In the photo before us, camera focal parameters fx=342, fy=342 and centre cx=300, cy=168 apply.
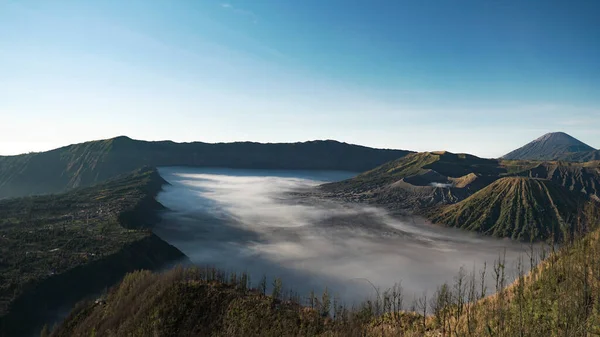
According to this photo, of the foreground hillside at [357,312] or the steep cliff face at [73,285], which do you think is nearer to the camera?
the foreground hillside at [357,312]

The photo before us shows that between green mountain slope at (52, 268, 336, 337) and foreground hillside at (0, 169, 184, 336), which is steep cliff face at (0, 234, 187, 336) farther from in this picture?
green mountain slope at (52, 268, 336, 337)

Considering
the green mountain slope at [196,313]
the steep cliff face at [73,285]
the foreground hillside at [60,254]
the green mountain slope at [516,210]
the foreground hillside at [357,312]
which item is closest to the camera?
the foreground hillside at [357,312]

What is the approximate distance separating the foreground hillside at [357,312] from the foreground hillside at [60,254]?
2110 cm

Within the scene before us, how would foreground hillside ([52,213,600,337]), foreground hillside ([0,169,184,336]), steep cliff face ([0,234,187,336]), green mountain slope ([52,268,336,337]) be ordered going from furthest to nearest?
foreground hillside ([0,169,184,336])
steep cliff face ([0,234,187,336])
green mountain slope ([52,268,336,337])
foreground hillside ([52,213,600,337])

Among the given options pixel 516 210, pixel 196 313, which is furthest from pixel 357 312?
pixel 516 210

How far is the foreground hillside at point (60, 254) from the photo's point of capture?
74688 millimetres

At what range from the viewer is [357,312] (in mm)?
46406

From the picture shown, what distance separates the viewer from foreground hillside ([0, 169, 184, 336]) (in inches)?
2940

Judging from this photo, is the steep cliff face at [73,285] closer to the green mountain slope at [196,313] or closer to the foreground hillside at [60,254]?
the foreground hillside at [60,254]

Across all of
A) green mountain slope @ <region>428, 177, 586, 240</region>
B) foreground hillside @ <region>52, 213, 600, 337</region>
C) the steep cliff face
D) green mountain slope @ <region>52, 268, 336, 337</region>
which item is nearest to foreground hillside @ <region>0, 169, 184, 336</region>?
the steep cliff face

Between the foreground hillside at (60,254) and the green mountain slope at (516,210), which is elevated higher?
the green mountain slope at (516,210)

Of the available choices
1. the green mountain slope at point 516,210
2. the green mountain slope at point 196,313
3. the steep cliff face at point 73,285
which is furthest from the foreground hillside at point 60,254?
the green mountain slope at point 516,210

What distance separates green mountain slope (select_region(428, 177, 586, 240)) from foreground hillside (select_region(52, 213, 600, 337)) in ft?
478

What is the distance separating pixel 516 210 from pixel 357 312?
549 ft
